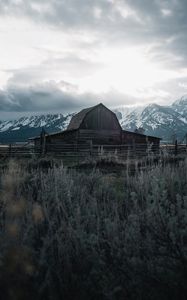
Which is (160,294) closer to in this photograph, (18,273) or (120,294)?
(120,294)

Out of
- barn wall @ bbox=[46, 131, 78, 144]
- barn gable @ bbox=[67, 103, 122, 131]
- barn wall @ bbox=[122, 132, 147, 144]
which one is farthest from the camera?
barn wall @ bbox=[122, 132, 147, 144]

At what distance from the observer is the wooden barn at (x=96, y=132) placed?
38594 millimetres

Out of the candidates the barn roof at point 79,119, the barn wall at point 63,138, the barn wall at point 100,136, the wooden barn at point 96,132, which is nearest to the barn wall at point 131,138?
the wooden barn at point 96,132

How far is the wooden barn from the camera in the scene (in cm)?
3859

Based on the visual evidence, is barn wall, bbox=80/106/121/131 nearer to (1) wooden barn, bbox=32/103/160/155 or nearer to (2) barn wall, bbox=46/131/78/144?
(1) wooden barn, bbox=32/103/160/155

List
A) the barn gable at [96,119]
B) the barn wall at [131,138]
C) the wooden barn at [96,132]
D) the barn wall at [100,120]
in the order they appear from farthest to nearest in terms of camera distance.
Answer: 1. the barn wall at [131,138]
2. the barn wall at [100,120]
3. the barn gable at [96,119]
4. the wooden barn at [96,132]

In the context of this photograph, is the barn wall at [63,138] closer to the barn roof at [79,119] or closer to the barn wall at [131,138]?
the barn roof at [79,119]

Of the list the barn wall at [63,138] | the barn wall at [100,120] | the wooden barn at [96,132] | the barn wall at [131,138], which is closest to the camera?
the barn wall at [63,138]

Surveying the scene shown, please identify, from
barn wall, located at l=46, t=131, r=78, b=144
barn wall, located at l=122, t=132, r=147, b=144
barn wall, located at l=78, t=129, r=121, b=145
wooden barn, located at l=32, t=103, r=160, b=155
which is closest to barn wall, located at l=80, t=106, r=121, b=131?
wooden barn, located at l=32, t=103, r=160, b=155

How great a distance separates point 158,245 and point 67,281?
0.93 meters

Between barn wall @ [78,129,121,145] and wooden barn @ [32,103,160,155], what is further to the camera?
barn wall @ [78,129,121,145]

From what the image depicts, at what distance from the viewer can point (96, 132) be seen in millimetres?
39938

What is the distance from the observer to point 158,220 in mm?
3473

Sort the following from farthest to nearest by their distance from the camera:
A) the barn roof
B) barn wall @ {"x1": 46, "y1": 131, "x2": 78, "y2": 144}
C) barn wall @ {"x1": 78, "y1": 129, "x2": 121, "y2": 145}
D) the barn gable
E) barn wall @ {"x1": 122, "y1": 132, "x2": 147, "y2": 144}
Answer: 1. barn wall @ {"x1": 122, "y1": 132, "x2": 147, "y2": 144}
2. the barn gable
3. the barn roof
4. barn wall @ {"x1": 78, "y1": 129, "x2": 121, "y2": 145}
5. barn wall @ {"x1": 46, "y1": 131, "x2": 78, "y2": 144}
